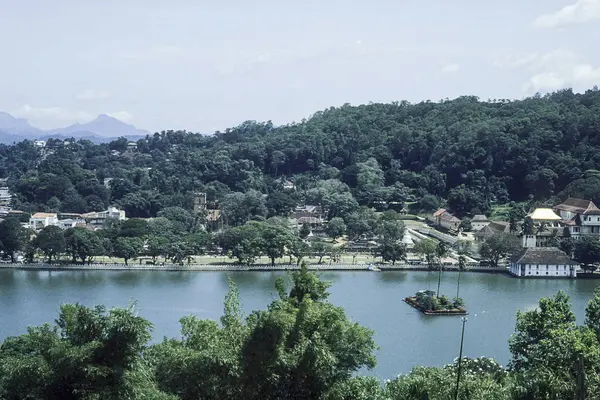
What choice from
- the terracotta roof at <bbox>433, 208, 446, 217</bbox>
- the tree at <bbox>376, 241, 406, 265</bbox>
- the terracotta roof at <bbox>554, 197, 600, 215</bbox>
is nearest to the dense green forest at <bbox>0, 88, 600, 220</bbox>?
the terracotta roof at <bbox>433, 208, 446, 217</bbox>

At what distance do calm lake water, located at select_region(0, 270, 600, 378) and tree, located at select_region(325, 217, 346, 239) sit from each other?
5684 mm

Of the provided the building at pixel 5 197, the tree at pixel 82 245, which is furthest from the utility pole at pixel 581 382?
the building at pixel 5 197

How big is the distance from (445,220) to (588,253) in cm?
871

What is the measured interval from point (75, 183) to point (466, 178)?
21.2m

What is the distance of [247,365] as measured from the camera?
26.8 feet

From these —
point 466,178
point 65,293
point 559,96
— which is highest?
point 559,96

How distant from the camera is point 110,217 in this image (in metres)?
35.7

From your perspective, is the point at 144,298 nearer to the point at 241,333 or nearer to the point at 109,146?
the point at 241,333

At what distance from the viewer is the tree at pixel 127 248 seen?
27094mm

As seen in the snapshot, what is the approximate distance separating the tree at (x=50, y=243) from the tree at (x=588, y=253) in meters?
17.8

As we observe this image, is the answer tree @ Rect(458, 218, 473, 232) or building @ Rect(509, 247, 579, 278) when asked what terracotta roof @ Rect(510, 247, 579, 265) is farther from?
tree @ Rect(458, 218, 473, 232)

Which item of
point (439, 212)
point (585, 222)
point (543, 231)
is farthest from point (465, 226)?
point (585, 222)

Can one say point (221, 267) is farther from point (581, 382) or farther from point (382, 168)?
point (581, 382)

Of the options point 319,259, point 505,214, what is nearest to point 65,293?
point 319,259
